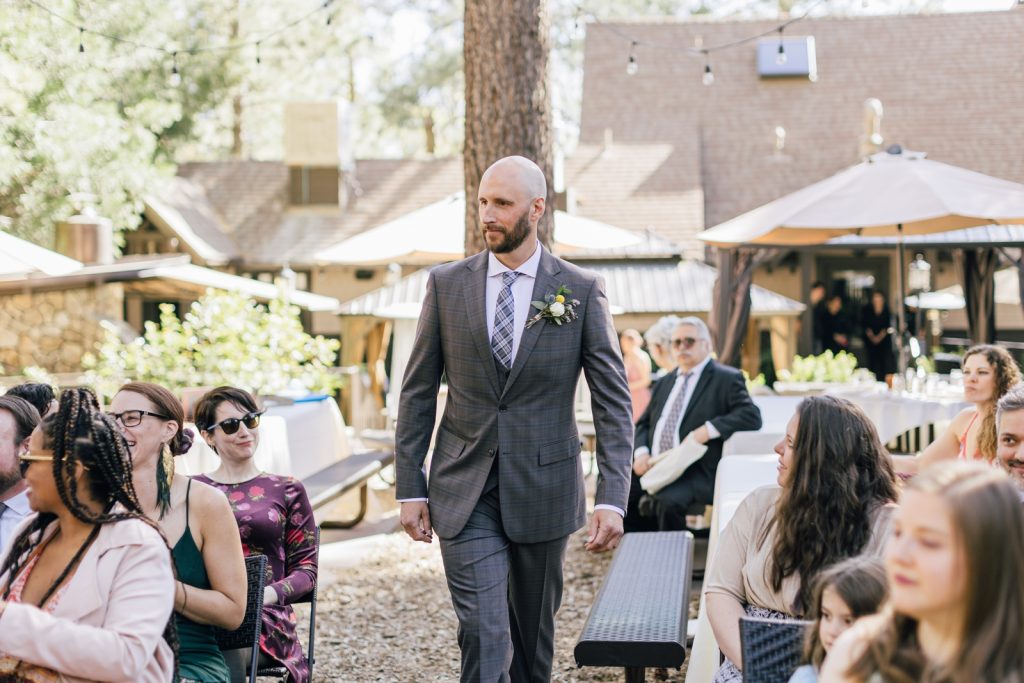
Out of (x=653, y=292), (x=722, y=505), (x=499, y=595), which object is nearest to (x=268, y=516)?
(x=499, y=595)

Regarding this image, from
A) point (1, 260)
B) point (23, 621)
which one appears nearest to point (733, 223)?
point (1, 260)

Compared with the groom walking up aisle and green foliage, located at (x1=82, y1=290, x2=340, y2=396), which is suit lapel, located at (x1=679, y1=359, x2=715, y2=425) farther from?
green foliage, located at (x1=82, y1=290, x2=340, y2=396)

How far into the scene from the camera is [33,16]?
17.0m

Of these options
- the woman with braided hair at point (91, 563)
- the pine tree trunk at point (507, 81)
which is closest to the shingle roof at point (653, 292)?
the pine tree trunk at point (507, 81)

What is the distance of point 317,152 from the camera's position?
2392 cm

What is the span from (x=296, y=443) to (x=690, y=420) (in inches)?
121

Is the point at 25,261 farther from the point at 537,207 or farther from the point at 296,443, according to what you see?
the point at 537,207

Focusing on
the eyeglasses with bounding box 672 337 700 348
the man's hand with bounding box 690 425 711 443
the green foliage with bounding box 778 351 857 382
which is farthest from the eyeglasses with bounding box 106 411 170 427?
the green foliage with bounding box 778 351 857 382

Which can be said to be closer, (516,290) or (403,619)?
(516,290)

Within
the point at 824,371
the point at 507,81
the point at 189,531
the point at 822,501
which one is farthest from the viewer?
the point at 824,371

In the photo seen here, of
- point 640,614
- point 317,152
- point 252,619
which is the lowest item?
point 640,614

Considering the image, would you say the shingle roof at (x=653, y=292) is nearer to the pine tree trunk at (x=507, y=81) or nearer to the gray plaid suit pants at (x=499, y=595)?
the pine tree trunk at (x=507, y=81)

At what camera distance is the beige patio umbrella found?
8.05 m

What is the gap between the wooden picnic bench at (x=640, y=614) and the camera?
13.4 ft
